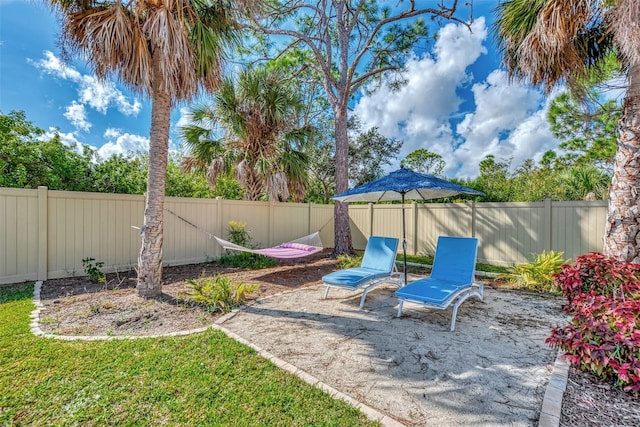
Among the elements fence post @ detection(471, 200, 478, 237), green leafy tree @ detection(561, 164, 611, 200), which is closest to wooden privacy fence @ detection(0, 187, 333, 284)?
fence post @ detection(471, 200, 478, 237)

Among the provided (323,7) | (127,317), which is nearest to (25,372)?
(127,317)

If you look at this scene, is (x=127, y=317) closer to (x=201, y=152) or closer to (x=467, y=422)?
(x=467, y=422)

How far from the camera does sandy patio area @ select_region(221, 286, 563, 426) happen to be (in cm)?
218

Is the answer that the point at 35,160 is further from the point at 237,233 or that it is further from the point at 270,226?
the point at 270,226

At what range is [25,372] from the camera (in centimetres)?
250

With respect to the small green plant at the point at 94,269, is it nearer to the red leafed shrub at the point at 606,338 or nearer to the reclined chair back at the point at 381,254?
the reclined chair back at the point at 381,254

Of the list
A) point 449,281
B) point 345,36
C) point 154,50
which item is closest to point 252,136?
point 154,50

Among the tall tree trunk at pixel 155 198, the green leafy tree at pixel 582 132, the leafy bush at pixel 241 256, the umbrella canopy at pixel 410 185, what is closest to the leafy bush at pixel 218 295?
the tall tree trunk at pixel 155 198

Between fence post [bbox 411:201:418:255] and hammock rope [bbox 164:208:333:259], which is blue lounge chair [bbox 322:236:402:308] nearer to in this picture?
hammock rope [bbox 164:208:333:259]

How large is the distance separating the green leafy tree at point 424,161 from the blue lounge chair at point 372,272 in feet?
44.8

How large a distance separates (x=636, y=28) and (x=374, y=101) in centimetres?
871

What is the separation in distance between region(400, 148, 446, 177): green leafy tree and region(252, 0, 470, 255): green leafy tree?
9152 mm

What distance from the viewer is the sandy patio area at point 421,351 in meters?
2.18

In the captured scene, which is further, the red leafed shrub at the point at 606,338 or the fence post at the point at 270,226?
the fence post at the point at 270,226
